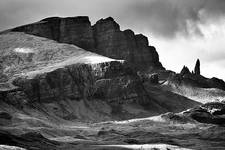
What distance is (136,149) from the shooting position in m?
199

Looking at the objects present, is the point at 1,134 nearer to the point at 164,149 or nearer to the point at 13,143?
the point at 13,143

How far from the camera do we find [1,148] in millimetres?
134125

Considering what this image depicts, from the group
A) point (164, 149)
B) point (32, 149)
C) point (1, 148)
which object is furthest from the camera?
point (164, 149)

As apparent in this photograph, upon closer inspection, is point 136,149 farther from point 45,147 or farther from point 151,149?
point 45,147

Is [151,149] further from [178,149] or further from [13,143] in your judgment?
[13,143]

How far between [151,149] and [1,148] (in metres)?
73.9

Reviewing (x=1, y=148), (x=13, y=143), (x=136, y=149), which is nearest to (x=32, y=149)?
(x=13, y=143)

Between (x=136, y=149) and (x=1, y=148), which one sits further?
(x=136, y=149)

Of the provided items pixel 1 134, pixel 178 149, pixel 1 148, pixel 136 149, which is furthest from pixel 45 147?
pixel 1 148

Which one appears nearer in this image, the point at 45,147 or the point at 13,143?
the point at 13,143

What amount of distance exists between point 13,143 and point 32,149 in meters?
7.24

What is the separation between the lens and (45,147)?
199625 millimetres

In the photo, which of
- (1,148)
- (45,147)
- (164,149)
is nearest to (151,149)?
(164,149)

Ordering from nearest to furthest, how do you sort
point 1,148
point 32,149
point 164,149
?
point 1,148 → point 32,149 → point 164,149
